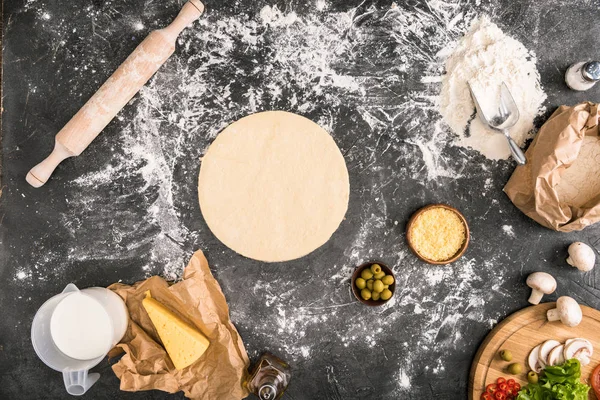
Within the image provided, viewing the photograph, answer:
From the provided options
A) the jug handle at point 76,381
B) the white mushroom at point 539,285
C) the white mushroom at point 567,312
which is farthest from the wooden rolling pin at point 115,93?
the white mushroom at point 567,312

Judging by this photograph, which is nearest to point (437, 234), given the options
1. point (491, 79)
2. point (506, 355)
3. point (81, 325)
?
point (506, 355)

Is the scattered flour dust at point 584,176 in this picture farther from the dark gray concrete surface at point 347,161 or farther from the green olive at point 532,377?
the green olive at point 532,377

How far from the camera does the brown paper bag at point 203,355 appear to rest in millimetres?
2219

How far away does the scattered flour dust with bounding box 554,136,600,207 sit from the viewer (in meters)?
2.23

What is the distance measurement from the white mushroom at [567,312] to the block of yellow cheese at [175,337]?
5.71 feet

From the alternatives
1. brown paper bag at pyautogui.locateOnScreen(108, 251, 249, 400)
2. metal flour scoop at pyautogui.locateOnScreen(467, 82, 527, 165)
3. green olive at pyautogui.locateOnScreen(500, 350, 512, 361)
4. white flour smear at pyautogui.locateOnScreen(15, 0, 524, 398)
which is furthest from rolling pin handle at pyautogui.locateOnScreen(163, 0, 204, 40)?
green olive at pyautogui.locateOnScreen(500, 350, 512, 361)

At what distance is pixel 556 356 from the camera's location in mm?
2258

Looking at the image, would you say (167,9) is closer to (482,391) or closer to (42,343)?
(42,343)

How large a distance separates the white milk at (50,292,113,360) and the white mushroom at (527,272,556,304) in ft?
6.79

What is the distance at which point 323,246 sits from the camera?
234cm

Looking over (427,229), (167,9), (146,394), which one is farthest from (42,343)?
(427,229)

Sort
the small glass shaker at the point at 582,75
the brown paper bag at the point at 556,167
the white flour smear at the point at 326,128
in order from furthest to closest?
the white flour smear at the point at 326,128 < the small glass shaker at the point at 582,75 < the brown paper bag at the point at 556,167

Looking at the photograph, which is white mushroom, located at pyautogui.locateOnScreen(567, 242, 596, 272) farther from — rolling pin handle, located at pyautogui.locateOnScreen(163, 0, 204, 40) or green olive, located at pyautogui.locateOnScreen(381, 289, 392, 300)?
rolling pin handle, located at pyautogui.locateOnScreen(163, 0, 204, 40)

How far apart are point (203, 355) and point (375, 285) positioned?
0.92 metres
